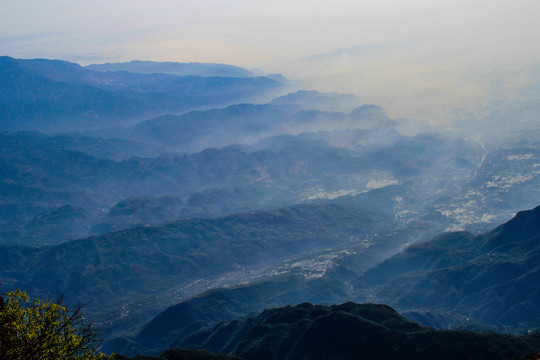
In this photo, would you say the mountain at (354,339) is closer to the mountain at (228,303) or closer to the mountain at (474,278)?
the mountain at (228,303)

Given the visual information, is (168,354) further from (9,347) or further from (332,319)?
(9,347)

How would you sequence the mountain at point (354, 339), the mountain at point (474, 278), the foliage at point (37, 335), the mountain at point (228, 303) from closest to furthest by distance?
A: the foliage at point (37, 335), the mountain at point (354, 339), the mountain at point (474, 278), the mountain at point (228, 303)

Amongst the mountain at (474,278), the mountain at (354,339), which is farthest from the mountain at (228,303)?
the mountain at (354,339)

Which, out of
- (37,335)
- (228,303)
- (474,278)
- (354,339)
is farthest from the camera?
(228,303)

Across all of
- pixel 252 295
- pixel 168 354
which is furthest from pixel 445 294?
pixel 168 354

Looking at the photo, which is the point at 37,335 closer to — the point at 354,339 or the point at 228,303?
the point at 354,339

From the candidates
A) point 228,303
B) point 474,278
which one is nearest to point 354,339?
point 228,303
